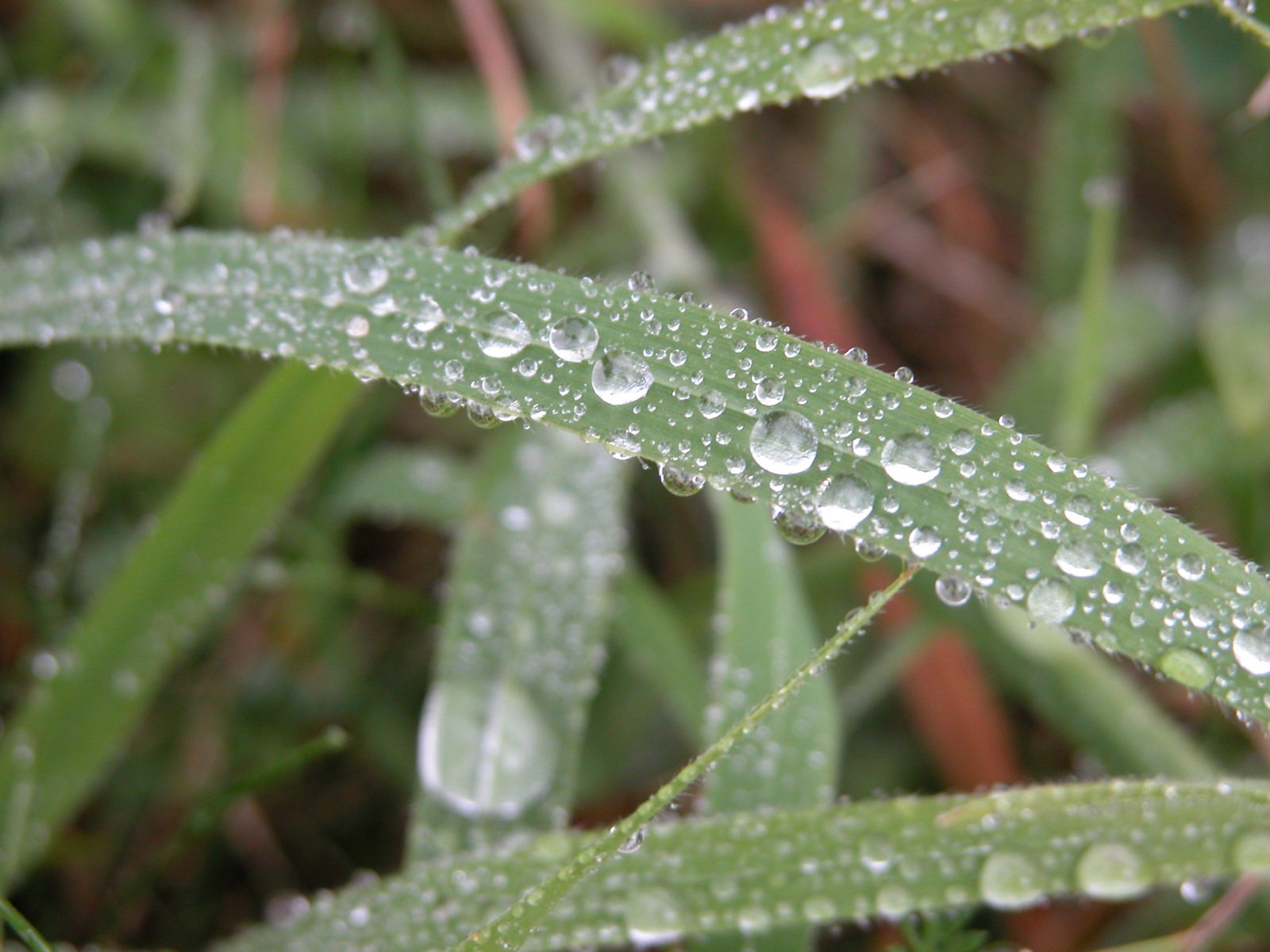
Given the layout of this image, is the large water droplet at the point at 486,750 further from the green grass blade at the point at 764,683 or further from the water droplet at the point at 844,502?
the water droplet at the point at 844,502

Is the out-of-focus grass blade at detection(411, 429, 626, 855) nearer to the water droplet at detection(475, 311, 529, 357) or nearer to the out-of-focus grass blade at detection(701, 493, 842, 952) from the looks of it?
the out-of-focus grass blade at detection(701, 493, 842, 952)

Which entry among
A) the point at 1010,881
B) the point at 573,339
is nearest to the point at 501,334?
the point at 573,339

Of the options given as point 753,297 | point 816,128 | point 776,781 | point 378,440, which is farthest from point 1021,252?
point 776,781

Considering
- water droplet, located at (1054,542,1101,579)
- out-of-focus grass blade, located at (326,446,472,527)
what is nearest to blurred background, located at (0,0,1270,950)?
out-of-focus grass blade, located at (326,446,472,527)

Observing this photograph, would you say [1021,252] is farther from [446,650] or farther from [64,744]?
[64,744]

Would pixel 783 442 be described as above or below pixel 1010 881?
above

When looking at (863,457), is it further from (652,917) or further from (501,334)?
(652,917)
